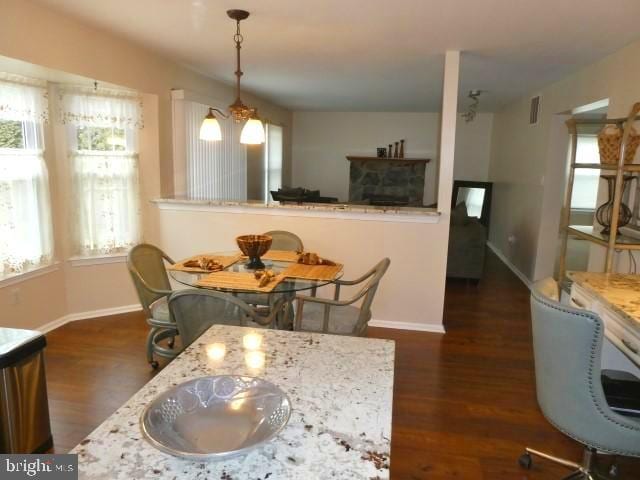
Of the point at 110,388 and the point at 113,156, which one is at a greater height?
the point at 113,156

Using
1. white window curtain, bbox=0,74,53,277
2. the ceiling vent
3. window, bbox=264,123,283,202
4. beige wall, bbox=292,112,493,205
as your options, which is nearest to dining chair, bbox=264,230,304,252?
white window curtain, bbox=0,74,53,277

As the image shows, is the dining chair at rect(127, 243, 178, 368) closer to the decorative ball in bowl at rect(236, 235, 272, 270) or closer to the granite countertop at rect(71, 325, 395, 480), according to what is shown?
the decorative ball in bowl at rect(236, 235, 272, 270)

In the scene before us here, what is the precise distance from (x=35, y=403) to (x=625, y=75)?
13.8ft

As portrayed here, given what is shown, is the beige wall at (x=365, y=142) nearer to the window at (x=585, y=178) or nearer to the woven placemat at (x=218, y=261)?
the window at (x=585, y=178)

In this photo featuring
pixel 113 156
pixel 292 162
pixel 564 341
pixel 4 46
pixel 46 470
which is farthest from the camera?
pixel 292 162

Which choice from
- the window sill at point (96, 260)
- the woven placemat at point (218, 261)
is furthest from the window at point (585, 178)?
the window sill at point (96, 260)

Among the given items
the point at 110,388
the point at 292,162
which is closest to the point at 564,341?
the point at 110,388

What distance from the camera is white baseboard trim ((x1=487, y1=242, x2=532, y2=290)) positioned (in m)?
5.63

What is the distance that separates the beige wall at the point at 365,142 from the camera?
846cm

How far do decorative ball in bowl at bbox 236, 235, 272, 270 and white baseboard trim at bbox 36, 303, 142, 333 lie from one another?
70.5 inches

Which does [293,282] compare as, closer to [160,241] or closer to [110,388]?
[110,388]

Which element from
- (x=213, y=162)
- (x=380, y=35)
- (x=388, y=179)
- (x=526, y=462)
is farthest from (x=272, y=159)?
(x=526, y=462)

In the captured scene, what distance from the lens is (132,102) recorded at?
3967 millimetres

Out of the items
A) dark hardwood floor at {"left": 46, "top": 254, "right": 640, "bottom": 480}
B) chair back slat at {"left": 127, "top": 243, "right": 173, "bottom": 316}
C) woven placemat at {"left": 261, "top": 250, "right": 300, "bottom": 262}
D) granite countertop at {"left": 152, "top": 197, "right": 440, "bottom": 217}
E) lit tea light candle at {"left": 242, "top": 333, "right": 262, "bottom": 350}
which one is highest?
granite countertop at {"left": 152, "top": 197, "right": 440, "bottom": 217}
